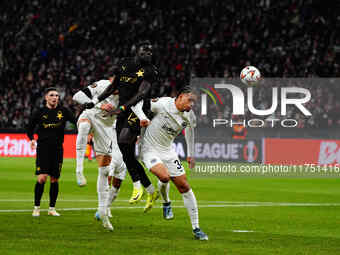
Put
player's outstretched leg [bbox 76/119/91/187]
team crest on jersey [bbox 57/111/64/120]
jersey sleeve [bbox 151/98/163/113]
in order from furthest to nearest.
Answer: player's outstretched leg [bbox 76/119/91/187], team crest on jersey [bbox 57/111/64/120], jersey sleeve [bbox 151/98/163/113]

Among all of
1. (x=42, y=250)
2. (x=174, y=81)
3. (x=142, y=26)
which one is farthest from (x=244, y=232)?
(x=142, y=26)

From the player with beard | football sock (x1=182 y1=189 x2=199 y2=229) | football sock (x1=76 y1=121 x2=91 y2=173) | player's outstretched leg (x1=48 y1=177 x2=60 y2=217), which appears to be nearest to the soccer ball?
football sock (x1=76 y1=121 x2=91 y2=173)

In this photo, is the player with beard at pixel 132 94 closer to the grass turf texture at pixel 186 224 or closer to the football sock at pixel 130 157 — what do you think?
the football sock at pixel 130 157

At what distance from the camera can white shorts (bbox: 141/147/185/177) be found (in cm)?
1094

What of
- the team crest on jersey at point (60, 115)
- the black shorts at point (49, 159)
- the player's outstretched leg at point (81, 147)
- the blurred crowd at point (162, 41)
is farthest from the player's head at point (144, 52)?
the blurred crowd at point (162, 41)

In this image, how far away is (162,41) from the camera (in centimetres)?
4372

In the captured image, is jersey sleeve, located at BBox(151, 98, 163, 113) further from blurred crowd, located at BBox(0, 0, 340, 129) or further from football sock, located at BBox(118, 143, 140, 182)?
blurred crowd, located at BBox(0, 0, 340, 129)

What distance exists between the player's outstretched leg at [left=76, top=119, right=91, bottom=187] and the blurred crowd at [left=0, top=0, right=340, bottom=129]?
1895cm

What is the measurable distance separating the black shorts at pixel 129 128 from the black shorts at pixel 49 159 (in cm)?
303

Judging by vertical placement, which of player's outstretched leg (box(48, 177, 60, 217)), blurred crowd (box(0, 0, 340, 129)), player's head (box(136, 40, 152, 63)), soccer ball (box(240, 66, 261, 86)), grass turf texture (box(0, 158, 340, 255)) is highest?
blurred crowd (box(0, 0, 340, 129))

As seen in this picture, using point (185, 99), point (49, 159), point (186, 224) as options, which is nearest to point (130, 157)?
point (185, 99)

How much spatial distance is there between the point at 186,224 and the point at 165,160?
2304 millimetres

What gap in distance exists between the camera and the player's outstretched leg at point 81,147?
1523cm

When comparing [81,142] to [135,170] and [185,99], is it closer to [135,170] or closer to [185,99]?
[135,170]
